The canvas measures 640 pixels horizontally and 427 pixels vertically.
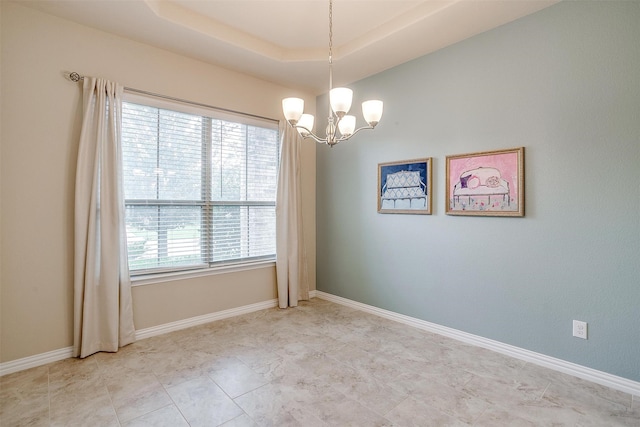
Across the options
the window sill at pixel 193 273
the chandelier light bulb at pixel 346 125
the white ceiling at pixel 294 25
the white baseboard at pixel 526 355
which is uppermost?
the white ceiling at pixel 294 25

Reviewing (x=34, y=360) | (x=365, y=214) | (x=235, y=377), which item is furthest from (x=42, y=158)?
(x=365, y=214)

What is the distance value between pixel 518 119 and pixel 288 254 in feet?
9.20

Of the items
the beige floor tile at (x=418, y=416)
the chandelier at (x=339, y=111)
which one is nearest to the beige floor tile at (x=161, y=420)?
the beige floor tile at (x=418, y=416)

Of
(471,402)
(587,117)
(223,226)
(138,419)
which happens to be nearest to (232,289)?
(223,226)

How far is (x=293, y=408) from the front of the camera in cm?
198

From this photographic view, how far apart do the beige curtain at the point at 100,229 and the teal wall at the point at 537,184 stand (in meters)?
2.61

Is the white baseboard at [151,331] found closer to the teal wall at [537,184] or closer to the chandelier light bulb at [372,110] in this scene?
the teal wall at [537,184]

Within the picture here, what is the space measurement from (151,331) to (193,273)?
25.6 inches

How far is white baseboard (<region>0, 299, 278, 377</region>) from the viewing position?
2.42 metres

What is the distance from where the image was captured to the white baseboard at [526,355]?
218 cm

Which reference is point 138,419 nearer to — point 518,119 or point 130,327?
point 130,327

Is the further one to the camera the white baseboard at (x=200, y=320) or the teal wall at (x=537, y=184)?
the white baseboard at (x=200, y=320)

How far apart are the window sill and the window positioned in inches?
2.2

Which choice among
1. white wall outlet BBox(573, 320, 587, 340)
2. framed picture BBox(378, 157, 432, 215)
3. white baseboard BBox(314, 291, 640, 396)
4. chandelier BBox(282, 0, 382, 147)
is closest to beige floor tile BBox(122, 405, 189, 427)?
chandelier BBox(282, 0, 382, 147)
